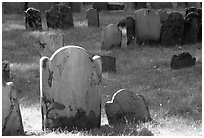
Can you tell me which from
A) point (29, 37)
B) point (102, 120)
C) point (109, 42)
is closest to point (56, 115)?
point (102, 120)

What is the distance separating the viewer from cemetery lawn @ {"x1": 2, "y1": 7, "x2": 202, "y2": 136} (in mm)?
6711

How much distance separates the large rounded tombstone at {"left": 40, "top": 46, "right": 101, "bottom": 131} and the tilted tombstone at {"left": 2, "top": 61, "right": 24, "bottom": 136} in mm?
364

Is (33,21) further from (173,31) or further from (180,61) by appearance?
(180,61)

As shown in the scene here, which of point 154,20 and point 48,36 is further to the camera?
point 154,20

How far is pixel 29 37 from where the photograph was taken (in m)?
13.9

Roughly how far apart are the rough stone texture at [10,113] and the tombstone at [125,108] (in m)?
1.16

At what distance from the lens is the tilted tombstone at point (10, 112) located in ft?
20.3

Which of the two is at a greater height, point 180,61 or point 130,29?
point 130,29

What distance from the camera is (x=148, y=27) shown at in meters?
12.8

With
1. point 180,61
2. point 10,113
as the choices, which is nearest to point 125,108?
point 10,113

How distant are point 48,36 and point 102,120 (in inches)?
144

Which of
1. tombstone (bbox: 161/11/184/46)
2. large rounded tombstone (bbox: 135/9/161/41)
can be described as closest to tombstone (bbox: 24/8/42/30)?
large rounded tombstone (bbox: 135/9/161/41)

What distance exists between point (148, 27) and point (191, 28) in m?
1.02

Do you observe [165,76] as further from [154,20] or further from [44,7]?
[44,7]
